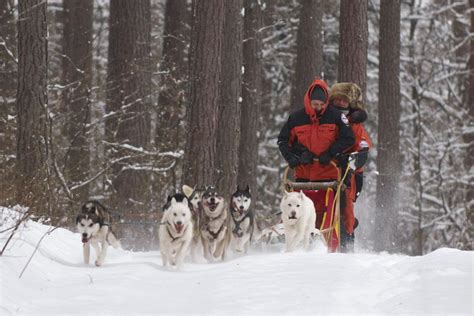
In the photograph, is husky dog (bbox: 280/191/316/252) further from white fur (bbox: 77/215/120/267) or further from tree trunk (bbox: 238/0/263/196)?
tree trunk (bbox: 238/0/263/196)

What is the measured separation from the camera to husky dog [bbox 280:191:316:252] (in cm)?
941

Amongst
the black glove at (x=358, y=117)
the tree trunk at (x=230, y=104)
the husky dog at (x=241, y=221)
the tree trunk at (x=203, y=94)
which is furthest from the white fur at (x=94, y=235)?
the tree trunk at (x=230, y=104)

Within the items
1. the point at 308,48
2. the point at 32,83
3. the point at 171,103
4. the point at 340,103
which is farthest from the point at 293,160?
the point at 308,48

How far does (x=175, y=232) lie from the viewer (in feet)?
29.6

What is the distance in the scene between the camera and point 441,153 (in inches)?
933

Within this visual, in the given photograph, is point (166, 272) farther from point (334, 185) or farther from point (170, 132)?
point (170, 132)

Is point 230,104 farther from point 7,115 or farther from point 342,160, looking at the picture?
point 342,160

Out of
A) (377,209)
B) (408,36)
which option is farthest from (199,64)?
(408,36)

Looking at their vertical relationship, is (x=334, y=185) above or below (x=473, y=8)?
below

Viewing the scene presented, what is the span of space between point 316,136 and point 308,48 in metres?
9.63

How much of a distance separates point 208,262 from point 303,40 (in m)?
10.8

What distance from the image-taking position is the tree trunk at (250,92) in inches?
718

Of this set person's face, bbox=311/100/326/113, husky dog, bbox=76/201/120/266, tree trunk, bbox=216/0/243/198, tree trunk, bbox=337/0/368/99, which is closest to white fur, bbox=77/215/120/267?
husky dog, bbox=76/201/120/266

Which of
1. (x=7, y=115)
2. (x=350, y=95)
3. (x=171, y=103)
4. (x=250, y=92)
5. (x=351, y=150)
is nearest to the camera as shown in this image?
(x=351, y=150)
